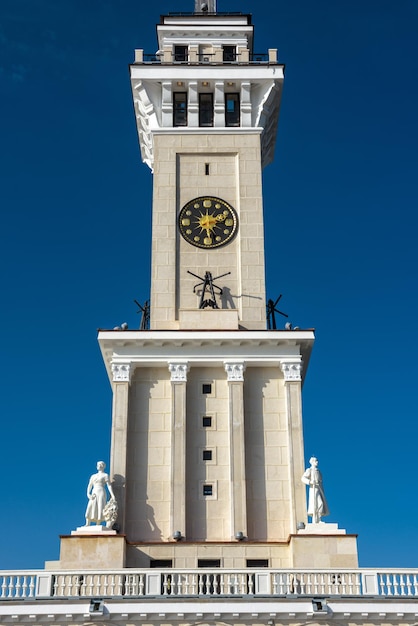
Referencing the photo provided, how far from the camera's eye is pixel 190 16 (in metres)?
50.4

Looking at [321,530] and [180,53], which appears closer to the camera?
[321,530]

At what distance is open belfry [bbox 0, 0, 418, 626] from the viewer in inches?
1216

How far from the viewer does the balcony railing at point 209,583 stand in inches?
1231

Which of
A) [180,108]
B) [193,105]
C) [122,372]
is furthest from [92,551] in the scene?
[180,108]

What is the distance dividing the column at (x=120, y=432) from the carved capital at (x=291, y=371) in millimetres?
5984

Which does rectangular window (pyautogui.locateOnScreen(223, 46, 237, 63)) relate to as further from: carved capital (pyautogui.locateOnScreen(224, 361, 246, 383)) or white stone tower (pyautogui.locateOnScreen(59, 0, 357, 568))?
carved capital (pyautogui.locateOnScreen(224, 361, 246, 383))

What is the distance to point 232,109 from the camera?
47.1m

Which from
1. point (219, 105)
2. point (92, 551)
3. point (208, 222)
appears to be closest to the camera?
point (92, 551)

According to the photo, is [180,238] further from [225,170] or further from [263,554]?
[263,554]

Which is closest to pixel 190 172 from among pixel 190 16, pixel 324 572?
pixel 190 16

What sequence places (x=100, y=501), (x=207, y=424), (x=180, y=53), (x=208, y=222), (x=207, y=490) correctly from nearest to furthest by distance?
(x=100, y=501), (x=207, y=490), (x=207, y=424), (x=208, y=222), (x=180, y=53)

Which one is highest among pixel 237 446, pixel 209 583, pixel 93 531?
pixel 237 446

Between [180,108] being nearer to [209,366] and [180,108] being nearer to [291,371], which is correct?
[209,366]

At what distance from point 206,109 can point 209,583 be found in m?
23.9
